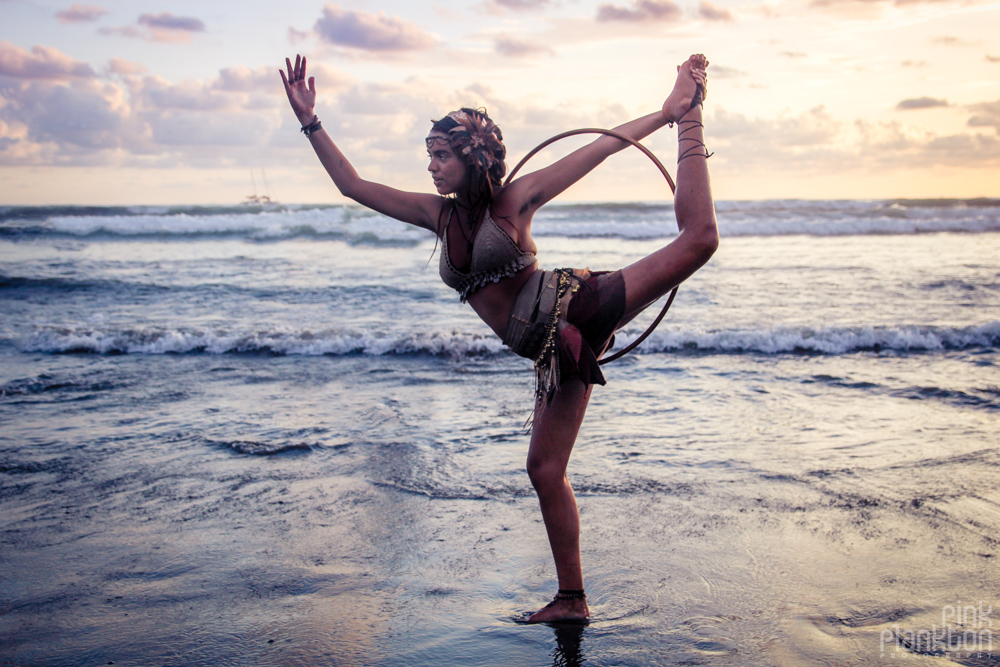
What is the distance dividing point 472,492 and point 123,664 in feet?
7.23

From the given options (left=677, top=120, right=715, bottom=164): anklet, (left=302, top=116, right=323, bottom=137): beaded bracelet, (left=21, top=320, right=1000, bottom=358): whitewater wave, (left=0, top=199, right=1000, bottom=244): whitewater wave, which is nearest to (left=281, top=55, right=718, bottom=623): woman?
(left=677, top=120, right=715, bottom=164): anklet

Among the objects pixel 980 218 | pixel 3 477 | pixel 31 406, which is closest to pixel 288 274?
pixel 31 406

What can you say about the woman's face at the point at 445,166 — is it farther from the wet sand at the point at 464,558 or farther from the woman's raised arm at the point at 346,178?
the wet sand at the point at 464,558

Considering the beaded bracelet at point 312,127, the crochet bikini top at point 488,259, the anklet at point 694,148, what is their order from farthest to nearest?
1. the beaded bracelet at point 312,127
2. the crochet bikini top at point 488,259
3. the anklet at point 694,148

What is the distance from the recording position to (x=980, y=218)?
27172 millimetres

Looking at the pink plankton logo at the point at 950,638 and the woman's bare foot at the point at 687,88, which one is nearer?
the woman's bare foot at the point at 687,88

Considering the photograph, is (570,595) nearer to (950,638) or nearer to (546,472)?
(546,472)

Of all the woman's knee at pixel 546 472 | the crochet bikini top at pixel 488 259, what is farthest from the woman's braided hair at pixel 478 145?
the woman's knee at pixel 546 472

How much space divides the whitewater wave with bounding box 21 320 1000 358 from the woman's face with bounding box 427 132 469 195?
19.8 feet

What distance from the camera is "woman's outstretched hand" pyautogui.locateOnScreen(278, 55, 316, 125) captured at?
10.4ft

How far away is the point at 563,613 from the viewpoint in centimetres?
298

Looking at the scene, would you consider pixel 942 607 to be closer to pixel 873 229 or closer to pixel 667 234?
pixel 667 234

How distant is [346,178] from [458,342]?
19.4 feet

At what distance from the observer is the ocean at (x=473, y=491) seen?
2.94m
